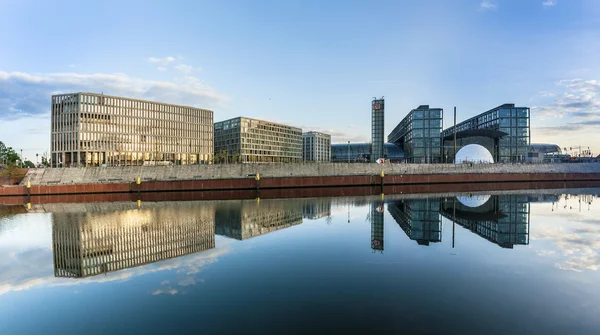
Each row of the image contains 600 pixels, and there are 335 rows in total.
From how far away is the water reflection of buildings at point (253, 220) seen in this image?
81.9 feet

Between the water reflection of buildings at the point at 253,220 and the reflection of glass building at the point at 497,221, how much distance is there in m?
13.4

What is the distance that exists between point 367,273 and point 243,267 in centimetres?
553

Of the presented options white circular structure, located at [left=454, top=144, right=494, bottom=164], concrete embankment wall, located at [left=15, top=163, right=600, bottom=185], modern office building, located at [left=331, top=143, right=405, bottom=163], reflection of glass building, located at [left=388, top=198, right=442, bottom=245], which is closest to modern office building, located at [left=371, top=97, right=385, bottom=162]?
modern office building, located at [left=331, top=143, right=405, bottom=163]

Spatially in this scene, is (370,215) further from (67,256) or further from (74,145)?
(74,145)

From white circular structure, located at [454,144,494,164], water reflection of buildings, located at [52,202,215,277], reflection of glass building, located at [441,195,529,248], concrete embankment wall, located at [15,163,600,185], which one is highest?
white circular structure, located at [454,144,494,164]

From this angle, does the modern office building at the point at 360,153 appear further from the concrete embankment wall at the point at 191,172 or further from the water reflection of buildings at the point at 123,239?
the water reflection of buildings at the point at 123,239

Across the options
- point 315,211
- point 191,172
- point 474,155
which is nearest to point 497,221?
point 315,211

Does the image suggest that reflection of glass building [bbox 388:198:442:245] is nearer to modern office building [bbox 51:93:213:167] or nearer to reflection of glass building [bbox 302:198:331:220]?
reflection of glass building [bbox 302:198:331:220]

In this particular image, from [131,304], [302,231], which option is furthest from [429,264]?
[131,304]

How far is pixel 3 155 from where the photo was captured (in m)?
136

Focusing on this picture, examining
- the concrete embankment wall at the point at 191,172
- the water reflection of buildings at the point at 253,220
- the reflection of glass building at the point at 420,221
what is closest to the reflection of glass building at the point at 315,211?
the water reflection of buildings at the point at 253,220

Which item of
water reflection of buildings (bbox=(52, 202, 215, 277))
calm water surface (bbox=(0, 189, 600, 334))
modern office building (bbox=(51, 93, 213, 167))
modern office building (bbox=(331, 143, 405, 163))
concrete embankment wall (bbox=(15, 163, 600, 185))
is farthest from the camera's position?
modern office building (bbox=(331, 143, 405, 163))

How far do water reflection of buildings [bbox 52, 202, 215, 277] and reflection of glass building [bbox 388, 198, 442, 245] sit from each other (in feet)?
42.5

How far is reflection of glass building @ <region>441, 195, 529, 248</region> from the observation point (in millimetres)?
21609
